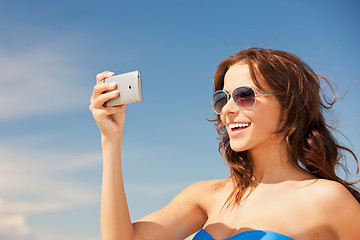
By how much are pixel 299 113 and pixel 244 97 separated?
1.88 feet

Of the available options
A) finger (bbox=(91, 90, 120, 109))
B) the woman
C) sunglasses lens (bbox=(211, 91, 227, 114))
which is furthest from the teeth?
finger (bbox=(91, 90, 120, 109))

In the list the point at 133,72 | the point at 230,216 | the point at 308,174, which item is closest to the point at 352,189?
the point at 308,174

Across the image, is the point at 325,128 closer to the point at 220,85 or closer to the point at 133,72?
the point at 220,85

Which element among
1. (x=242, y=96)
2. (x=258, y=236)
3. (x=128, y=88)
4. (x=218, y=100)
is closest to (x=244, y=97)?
(x=242, y=96)

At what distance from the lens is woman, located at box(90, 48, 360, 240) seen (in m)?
3.85

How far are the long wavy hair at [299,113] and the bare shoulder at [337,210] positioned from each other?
0.26 metres

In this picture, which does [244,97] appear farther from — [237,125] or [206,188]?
[206,188]

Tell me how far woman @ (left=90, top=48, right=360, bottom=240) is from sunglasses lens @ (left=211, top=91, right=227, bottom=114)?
1cm

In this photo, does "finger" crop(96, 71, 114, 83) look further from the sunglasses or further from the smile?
the smile

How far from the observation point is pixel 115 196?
412 centimetres

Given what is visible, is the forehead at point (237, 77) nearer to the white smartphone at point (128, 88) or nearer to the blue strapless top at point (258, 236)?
the white smartphone at point (128, 88)

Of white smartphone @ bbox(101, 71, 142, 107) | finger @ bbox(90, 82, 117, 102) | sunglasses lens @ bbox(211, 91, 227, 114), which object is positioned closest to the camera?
white smartphone @ bbox(101, 71, 142, 107)

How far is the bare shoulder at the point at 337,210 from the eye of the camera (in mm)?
3830

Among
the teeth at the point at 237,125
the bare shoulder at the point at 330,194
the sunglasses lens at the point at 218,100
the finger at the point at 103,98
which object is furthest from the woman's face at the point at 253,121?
the finger at the point at 103,98
